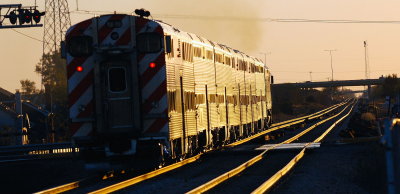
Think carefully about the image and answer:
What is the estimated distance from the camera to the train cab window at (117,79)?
63.0 feet

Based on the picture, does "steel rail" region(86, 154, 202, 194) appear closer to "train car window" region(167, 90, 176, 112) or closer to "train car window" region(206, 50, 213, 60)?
"train car window" region(167, 90, 176, 112)

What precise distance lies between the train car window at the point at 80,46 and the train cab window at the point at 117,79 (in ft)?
2.45

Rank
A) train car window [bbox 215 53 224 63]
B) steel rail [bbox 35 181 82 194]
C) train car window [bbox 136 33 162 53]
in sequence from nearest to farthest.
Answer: steel rail [bbox 35 181 82 194], train car window [bbox 136 33 162 53], train car window [bbox 215 53 224 63]

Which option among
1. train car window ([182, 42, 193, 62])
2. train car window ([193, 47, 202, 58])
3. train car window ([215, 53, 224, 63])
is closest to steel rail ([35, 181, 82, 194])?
train car window ([182, 42, 193, 62])

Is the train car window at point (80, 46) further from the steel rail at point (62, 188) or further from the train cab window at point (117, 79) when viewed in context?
the steel rail at point (62, 188)

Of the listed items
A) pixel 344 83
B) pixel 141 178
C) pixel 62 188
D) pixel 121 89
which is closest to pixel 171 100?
pixel 121 89

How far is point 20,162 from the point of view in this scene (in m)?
27.0

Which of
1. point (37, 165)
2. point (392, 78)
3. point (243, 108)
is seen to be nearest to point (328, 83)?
point (392, 78)

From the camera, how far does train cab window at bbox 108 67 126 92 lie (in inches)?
755

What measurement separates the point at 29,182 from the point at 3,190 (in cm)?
110

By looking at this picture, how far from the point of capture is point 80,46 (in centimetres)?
1950

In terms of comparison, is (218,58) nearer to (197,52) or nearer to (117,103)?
(197,52)

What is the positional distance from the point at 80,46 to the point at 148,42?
5.54 feet

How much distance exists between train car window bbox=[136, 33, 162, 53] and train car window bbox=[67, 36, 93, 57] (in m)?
1.20
